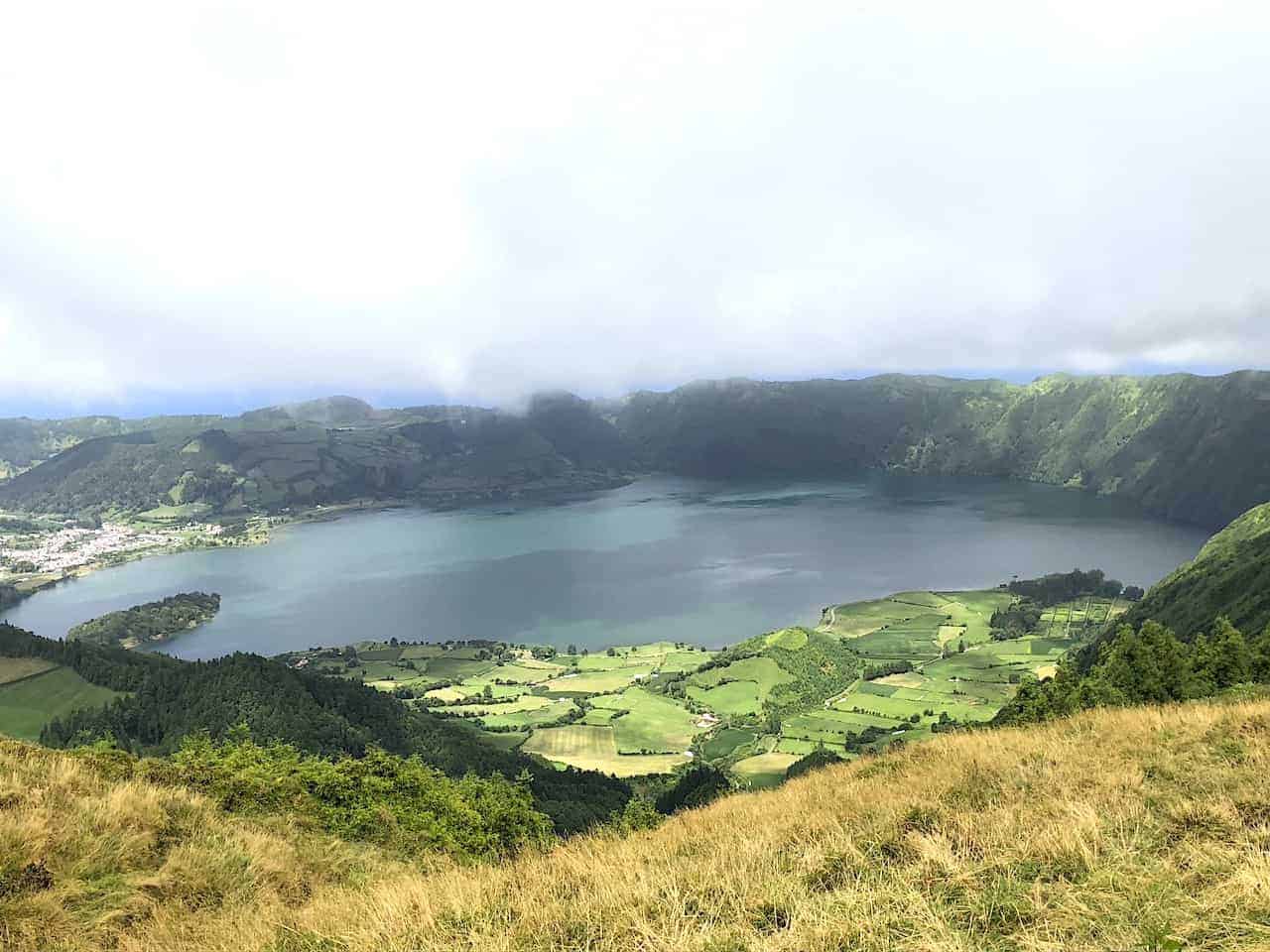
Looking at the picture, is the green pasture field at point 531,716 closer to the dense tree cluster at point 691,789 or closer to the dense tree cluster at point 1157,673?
the dense tree cluster at point 691,789

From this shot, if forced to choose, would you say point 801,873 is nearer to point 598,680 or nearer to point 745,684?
point 745,684

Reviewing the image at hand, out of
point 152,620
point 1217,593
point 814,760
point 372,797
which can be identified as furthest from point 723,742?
point 152,620

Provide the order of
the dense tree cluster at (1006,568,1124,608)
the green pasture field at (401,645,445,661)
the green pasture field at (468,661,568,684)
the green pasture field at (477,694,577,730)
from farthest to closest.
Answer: the dense tree cluster at (1006,568,1124,608)
the green pasture field at (401,645,445,661)
the green pasture field at (468,661,568,684)
the green pasture field at (477,694,577,730)

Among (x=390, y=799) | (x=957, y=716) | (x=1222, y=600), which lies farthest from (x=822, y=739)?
(x=390, y=799)

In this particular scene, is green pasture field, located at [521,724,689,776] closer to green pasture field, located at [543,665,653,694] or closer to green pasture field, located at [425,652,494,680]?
green pasture field, located at [543,665,653,694]

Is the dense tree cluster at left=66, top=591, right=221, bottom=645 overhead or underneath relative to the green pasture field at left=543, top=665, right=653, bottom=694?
overhead

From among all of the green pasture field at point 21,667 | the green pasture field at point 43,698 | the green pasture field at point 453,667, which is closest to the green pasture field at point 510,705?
the green pasture field at point 453,667

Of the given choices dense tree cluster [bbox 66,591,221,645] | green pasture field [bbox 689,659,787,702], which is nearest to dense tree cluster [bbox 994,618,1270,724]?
green pasture field [bbox 689,659,787,702]
